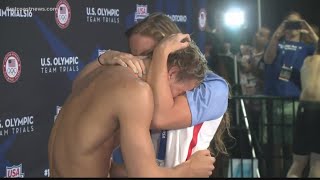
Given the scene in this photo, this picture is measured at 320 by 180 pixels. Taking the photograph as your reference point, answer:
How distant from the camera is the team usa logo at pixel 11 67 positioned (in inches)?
165

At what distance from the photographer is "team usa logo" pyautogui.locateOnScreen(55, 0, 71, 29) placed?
4.76 metres

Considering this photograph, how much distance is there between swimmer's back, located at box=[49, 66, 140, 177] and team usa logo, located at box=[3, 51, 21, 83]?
4.88 ft

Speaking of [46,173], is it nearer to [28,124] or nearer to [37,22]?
[28,124]

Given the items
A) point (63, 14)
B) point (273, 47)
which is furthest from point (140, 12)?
point (273, 47)

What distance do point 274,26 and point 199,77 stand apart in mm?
13805

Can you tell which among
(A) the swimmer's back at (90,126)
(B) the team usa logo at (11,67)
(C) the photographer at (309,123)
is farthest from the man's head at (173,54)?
(C) the photographer at (309,123)

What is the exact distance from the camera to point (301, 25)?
755cm

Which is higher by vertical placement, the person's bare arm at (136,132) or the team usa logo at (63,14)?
the team usa logo at (63,14)

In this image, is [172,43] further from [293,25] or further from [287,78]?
[293,25]

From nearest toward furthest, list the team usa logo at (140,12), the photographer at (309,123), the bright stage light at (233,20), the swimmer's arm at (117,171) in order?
the swimmer's arm at (117,171), the team usa logo at (140,12), the photographer at (309,123), the bright stage light at (233,20)

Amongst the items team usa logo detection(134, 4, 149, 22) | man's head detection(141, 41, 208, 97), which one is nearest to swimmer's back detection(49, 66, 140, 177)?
man's head detection(141, 41, 208, 97)

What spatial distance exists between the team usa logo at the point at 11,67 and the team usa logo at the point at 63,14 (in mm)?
578

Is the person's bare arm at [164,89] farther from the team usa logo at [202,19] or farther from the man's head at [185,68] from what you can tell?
the team usa logo at [202,19]

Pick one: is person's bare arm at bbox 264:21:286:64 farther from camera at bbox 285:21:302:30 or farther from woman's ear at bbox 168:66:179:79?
woman's ear at bbox 168:66:179:79
